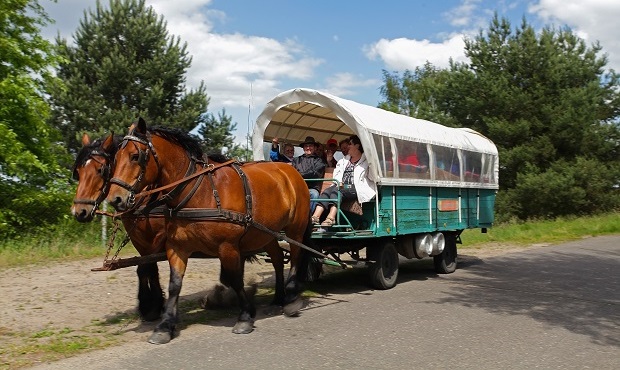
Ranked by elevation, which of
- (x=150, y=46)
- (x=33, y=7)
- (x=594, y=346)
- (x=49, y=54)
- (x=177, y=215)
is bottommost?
(x=594, y=346)

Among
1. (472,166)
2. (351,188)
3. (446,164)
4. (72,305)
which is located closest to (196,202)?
(72,305)

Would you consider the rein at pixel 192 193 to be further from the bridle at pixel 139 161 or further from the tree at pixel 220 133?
the tree at pixel 220 133

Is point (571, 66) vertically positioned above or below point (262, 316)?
above

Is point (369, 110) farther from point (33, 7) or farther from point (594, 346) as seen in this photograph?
point (33, 7)

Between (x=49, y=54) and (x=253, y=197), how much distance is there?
10.1m

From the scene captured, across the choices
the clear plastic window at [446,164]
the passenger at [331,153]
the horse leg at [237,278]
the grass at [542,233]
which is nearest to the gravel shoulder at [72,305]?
the horse leg at [237,278]

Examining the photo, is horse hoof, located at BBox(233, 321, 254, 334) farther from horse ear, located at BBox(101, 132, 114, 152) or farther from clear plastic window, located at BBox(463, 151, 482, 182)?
clear plastic window, located at BBox(463, 151, 482, 182)

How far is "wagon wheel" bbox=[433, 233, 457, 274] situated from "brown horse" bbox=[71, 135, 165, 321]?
5638 millimetres

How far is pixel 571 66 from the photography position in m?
27.4

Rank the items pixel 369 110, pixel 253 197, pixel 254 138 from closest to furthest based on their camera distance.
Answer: pixel 253 197, pixel 369 110, pixel 254 138

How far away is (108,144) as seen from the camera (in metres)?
5.86

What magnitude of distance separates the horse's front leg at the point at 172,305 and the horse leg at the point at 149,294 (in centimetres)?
59

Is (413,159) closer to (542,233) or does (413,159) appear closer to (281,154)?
(281,154)

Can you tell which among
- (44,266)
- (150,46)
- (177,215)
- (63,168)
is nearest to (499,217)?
(150,46)
